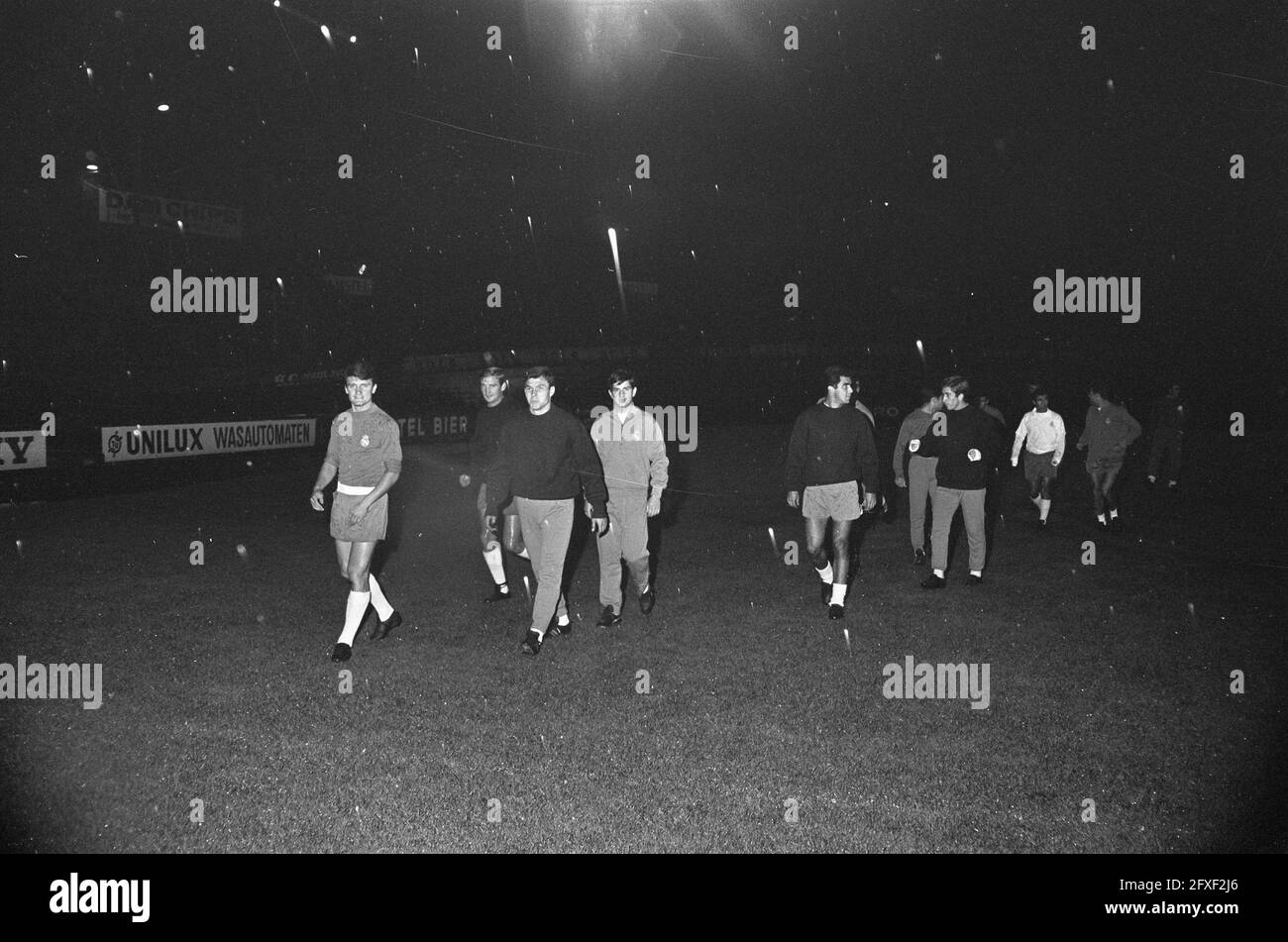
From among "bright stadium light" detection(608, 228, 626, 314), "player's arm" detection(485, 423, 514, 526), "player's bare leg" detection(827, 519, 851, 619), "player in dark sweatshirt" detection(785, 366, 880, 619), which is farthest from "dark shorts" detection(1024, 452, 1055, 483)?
"bright stadium light" detection(608, 228, 626, 314)

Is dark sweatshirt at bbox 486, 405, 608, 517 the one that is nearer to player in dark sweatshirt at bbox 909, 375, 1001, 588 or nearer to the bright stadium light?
player in dark sweatshirt at bbox 909, 375, 1001, 588

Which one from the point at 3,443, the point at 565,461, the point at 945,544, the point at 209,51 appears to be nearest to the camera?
the point at 565,461

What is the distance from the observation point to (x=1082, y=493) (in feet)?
55.5

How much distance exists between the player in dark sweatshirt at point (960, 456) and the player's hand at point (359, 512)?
5.27 metres

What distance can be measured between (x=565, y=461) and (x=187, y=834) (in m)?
3.53

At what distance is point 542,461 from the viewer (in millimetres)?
6836

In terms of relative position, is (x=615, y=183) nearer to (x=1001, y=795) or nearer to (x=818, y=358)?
(x=818, y=358)

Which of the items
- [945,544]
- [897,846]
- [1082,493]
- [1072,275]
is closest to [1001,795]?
[897,846]

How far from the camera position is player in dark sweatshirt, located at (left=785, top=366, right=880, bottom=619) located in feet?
26.4

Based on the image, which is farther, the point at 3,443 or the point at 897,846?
the point at 3,443

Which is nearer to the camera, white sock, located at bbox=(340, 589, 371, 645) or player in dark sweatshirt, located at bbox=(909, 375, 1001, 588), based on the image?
white sock, located at bbox=(340, 589, 371, 645)

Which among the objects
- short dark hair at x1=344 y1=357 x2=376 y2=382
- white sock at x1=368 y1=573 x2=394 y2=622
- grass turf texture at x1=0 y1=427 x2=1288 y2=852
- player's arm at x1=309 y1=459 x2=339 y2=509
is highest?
short dark hair at x1=344 y1=357 x2=376 y2=382

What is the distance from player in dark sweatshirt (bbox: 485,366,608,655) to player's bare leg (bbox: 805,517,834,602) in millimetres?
2236

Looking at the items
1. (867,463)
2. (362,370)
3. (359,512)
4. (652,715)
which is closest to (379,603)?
(359,512)
